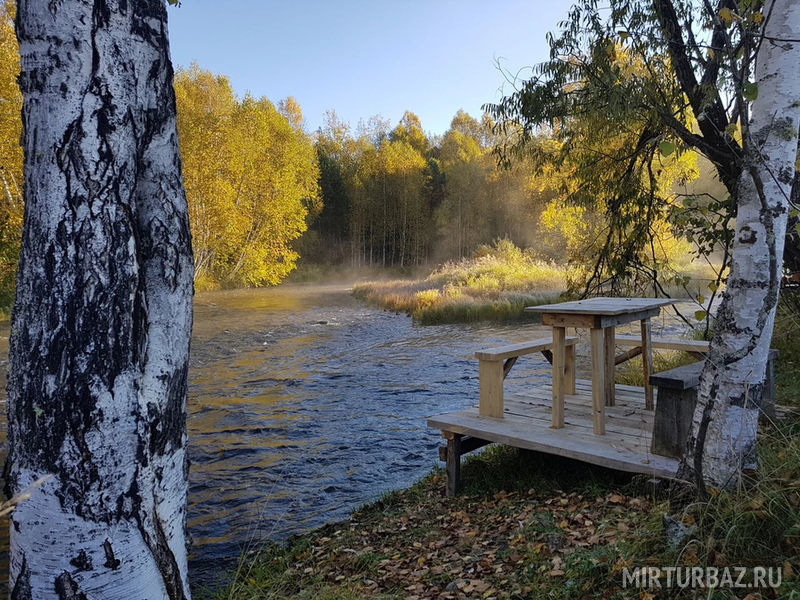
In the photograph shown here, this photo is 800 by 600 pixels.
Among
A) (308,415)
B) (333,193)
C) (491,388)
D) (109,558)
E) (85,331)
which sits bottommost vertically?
(308,415)

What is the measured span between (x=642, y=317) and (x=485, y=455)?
192 cm

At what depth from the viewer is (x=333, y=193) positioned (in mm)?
41625

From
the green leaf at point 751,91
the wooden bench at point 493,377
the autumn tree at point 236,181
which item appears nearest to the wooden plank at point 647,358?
the wooden bench at point 493,377

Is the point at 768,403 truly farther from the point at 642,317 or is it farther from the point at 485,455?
the point at 485,455

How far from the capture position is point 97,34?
6.53ft

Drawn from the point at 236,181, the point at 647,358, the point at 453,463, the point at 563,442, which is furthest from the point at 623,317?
the point at 236,181

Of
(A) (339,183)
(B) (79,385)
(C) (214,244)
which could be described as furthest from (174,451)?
(A) (339,183)

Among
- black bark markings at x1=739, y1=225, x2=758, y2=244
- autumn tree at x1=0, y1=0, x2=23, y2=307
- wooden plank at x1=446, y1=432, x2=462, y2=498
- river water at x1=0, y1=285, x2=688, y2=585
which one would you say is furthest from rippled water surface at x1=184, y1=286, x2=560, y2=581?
autumn tree at x1=0, y1=0, x2=23, y2=307

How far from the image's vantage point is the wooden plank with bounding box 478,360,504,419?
492cm

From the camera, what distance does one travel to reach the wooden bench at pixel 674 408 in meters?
3.62

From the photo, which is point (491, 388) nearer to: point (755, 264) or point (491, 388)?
point (491, 388)

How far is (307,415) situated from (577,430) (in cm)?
400

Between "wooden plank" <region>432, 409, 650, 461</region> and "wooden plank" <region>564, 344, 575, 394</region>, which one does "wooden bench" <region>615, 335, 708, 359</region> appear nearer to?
"wooden plank" <region>564, 344, 575, 394</region>

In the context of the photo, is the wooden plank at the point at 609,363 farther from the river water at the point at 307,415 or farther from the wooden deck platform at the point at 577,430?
the river water at the point at 307,415
